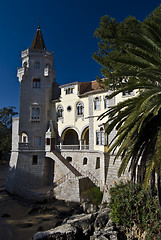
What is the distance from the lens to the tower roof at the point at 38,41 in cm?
3206

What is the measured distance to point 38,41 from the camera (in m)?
32.8

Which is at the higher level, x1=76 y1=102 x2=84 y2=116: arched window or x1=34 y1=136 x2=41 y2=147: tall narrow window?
x1=76 y1=102 x2=84 y2=116: arched window

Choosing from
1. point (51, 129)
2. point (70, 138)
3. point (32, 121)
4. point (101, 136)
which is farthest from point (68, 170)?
point (32, 121)

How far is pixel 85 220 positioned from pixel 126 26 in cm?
1581

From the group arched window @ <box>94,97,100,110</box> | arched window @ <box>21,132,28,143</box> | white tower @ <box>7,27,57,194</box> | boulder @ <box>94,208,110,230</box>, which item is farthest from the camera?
arched window @ <box>21,132,28,143</box>

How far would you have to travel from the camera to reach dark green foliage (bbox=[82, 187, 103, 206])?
2028 centimetres

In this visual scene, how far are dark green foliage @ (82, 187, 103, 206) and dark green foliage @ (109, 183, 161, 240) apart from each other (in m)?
8.19

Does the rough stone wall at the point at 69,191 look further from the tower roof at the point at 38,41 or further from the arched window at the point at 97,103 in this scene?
the tower roof at the point at 38,41

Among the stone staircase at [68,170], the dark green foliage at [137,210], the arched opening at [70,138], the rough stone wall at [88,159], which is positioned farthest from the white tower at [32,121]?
the dark green foliage at [137,210]

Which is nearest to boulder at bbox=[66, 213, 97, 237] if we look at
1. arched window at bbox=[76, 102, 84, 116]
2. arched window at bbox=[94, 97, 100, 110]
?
arched window at bbox=[94, 97, 100, 110]

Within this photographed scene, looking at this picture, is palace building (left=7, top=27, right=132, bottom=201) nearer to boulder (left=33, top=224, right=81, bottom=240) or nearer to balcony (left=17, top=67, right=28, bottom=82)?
balcony (left=17, top=67, right=28, bottom=82)

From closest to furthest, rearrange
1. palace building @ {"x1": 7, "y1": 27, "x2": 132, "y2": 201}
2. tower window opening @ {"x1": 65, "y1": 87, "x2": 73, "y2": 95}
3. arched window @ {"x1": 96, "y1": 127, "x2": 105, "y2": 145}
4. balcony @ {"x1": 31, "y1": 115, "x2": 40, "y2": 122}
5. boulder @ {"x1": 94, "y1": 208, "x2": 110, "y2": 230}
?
1. boulder @ {"x1": 94, "y1": 208, "x2": 110, "y2": 230}
2. arched window @ {"x1": 96, "y1": 127, "x2": 105, "y2": 145}
3. palace building @ {"x1": 7, "y1": 27, "x2": 132, "y2": 201}
4. tower window opening @ {"x1": 65, "y1": 87, "x2": 73, "y2": 95}
5. balcony @ {"x1": 31, "y1": 115, "x2": 40, "y2": 122}

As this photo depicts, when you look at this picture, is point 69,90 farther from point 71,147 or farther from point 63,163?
point 63,163

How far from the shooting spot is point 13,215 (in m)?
20.9
